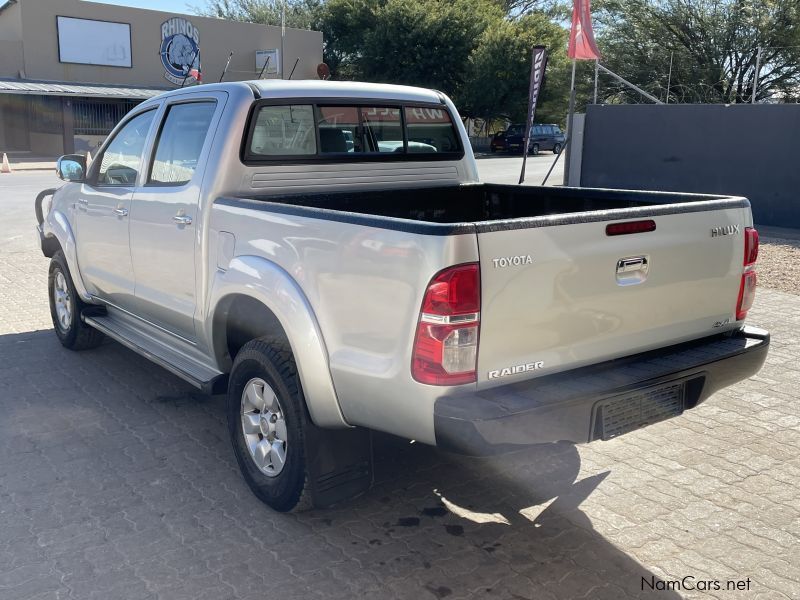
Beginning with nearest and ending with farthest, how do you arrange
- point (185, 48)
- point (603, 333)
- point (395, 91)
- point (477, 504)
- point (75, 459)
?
point (603, 333) < point (477, 504) < point (75, 459) < point (395, 91) < point (185, 48)

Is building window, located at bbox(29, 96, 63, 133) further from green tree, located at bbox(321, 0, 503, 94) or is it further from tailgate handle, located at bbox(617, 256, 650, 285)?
tailgate handle, located at bbox(617, 256, 650, 285)

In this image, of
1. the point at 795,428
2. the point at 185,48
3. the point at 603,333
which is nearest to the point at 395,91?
the point at 603,333

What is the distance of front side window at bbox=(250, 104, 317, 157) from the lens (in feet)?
14.4

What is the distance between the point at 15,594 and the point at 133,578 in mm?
437

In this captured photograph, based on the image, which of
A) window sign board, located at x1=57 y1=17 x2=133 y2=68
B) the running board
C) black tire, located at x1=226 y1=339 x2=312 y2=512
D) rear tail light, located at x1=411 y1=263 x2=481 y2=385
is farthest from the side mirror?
window sign board, located at x1=57 y1=17 x2=133 y2=68

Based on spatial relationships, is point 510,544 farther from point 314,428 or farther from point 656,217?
point 656,217

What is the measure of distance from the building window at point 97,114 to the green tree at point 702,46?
19589 millimetres

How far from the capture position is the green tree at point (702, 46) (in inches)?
1077

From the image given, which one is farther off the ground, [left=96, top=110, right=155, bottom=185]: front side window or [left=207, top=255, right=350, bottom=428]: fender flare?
[left=96, top=110, right=155, bottom=185]: front side window

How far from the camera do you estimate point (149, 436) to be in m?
4.66

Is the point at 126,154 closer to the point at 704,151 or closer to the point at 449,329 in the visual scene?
the point at 449,329

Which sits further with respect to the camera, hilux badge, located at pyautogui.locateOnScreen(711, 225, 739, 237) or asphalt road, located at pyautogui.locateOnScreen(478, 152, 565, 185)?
asphalt road, located at pyautogui.locateOnScreen(478, 152, 565, 185)

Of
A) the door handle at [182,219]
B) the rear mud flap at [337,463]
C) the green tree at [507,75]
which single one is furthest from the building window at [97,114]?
the rear mud flap at [337,463]

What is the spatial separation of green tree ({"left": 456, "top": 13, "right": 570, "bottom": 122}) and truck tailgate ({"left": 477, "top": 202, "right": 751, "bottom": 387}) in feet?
128
